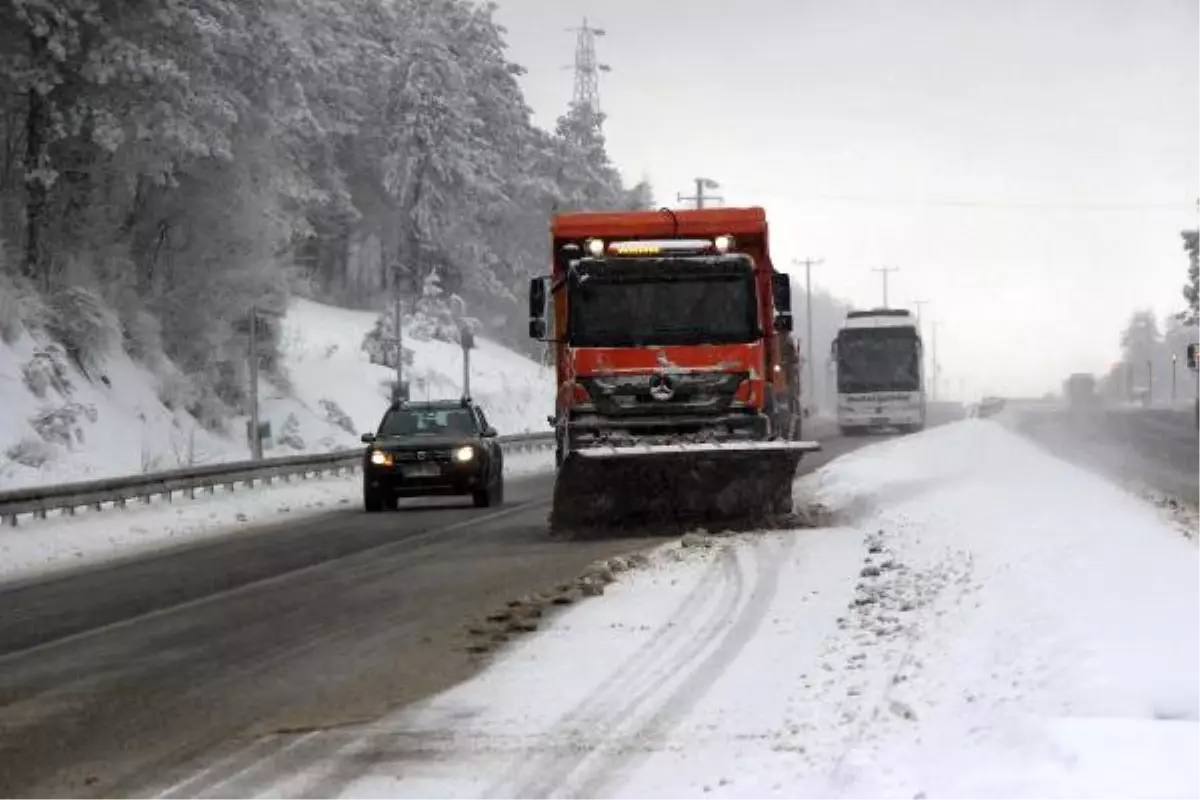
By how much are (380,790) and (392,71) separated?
219 feet

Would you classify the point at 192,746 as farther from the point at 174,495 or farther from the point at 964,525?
the point at 174,495

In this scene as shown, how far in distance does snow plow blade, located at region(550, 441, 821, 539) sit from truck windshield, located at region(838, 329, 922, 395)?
32.3 meters

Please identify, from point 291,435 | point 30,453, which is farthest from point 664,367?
point 291,435

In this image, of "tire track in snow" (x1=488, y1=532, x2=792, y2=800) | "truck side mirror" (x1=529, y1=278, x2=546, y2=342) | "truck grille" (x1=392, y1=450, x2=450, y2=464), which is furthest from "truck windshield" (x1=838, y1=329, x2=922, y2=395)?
"tire track in snow" (x1=488, y1=532, x2=792, y2=800)

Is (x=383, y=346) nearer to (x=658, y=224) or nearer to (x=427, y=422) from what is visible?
(x=427, y=422)

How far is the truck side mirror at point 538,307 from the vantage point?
659 inches

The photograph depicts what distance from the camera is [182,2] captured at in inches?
1233

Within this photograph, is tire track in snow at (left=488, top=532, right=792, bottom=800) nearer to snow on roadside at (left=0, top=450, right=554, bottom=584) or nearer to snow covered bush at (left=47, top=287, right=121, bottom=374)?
snow on roadside at (left=0, top=450, right=554, bottom=584)

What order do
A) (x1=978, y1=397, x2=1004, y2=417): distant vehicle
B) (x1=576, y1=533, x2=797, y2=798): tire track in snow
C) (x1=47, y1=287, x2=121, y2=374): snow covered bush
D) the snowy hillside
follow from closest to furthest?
(x1=576, y1=533, x2=797, y2=798): tire track in snow → the snowy hillside → (x1=47, y1=287, x2=121, y2=374): snow covered bush → (x1=978, y1=397, x2=1004, y2=417): distant vehicle

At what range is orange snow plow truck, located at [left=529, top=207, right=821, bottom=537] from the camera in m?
16.6

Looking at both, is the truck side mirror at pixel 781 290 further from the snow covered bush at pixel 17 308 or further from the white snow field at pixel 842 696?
the snow covered bush at pixel 17 308

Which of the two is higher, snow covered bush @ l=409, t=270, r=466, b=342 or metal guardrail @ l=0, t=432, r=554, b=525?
snow covered bush @ l=409, t=270, r=466, b=342

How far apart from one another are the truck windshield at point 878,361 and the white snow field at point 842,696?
37.4 meters

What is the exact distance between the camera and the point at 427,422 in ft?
77.7
